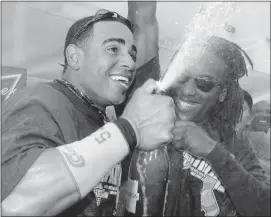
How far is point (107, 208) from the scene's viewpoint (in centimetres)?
86

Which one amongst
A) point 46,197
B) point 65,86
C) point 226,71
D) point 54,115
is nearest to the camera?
point 46,197

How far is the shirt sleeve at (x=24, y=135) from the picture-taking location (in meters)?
0.58

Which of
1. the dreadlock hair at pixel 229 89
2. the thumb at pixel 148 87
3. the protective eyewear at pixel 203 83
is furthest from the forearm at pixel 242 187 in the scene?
the thumb at pixel 148 87

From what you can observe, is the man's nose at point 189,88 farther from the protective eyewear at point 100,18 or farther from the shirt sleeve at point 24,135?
the shirt sleeve at point 24,135

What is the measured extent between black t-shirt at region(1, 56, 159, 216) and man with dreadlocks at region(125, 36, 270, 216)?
0.60ft

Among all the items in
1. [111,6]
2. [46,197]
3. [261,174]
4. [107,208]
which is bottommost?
[107,208]

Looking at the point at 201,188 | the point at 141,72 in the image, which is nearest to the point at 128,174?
the point at 201,188

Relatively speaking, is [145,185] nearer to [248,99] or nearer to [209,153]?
[209,153]

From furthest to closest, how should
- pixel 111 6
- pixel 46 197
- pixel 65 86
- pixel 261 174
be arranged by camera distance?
pixel 111 6
pixel 261 174
pixel 65 86
pixel 46 197

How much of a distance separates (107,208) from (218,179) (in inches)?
15.5

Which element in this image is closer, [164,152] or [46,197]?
[46,197]

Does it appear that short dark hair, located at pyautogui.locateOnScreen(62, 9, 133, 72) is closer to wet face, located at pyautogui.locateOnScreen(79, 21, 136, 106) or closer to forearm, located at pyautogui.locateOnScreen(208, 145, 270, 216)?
wet face, located at pyautogui.locateOnScreen(79, 21, 136, 106)

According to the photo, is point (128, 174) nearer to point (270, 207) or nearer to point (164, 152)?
point (164, 152)

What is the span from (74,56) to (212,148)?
1.94 ft
